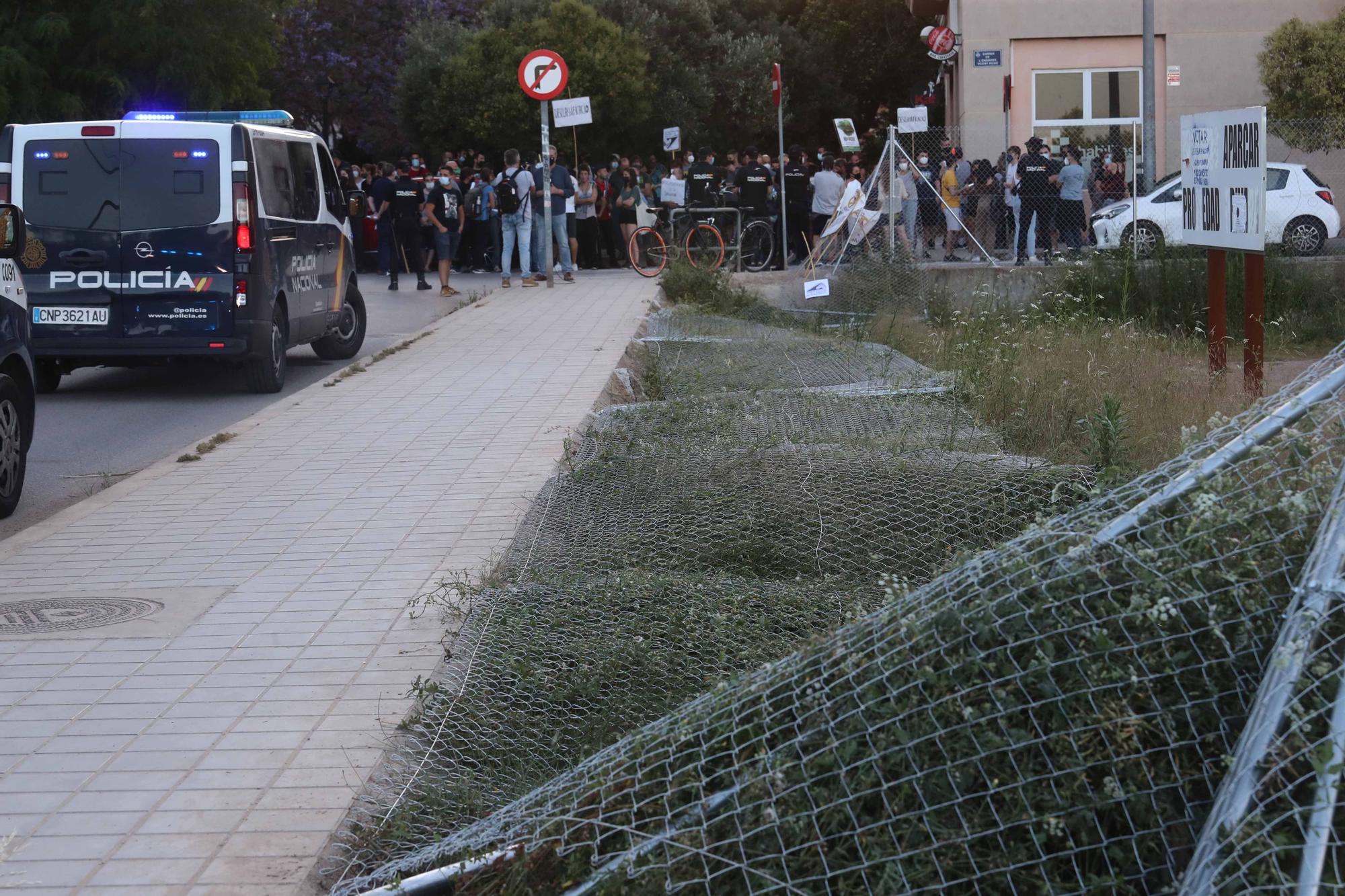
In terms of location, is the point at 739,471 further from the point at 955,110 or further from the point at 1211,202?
the point at 955,110

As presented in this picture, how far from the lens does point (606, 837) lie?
325 cm

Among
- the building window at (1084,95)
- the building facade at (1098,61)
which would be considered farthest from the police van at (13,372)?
the building window at (1084,95)

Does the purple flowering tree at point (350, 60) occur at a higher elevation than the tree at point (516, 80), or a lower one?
higher

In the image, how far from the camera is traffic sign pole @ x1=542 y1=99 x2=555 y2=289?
66.1 ft

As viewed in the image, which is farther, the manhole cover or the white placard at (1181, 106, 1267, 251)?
the white placard at (1181, 106, 1267, 251)

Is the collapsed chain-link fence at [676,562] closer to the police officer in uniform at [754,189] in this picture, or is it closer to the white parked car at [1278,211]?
the white parked car at [1278,211]

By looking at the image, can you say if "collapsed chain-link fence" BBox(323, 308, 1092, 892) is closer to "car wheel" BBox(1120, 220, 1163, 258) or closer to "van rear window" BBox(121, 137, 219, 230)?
"van rear window" BBox(121, 137, 219, 230)

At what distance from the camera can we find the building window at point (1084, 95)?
2972 cm

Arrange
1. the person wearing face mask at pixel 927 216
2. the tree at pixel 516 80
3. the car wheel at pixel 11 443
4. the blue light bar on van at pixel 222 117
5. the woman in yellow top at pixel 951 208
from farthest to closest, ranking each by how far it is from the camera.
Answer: the tree at pixel 516 80, the person wearing face mask at pixel 927 216, the woman in yellow top at pixel 951 208, the blue light bar on van at pixel 222 117, the car wheel at pixel 11 443

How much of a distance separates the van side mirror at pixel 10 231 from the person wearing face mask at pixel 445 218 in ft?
43.5

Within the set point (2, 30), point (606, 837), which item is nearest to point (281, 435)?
point (606, 837)

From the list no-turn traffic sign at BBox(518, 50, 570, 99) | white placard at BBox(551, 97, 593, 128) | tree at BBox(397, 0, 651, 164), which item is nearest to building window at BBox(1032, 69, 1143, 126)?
tree at BBox(397, 0, 651, 164)

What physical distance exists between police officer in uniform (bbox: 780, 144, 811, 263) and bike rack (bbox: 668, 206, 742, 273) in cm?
146

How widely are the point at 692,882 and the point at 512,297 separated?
57.1 feet
